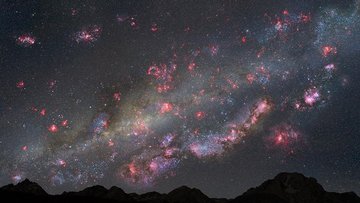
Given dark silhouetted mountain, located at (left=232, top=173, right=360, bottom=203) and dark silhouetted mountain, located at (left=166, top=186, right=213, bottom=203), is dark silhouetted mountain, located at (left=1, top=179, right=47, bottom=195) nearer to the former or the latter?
dark silhouetted mountain, located at (left=166, top=186, right=213, bottom=203)

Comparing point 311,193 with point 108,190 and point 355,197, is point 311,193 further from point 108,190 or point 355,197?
point 108,190

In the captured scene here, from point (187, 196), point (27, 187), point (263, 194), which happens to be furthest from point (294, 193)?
point (27, 187)

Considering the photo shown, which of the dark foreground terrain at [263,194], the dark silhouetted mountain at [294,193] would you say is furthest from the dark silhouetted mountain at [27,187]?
the dark silhouetted mountain at [294,193]

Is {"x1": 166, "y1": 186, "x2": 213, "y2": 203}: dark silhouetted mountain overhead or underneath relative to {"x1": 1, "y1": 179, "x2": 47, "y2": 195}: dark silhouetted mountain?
underneath

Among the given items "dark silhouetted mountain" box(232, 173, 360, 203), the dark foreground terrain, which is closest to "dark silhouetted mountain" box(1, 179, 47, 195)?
the dark foreground terrain

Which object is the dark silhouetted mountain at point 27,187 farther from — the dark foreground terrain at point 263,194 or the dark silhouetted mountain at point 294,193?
the dark silhouetted mountain at point 294,193

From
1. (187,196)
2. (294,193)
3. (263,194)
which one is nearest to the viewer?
(294,193)

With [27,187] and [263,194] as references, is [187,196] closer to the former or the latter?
[263,194]

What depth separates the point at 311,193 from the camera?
167 meters

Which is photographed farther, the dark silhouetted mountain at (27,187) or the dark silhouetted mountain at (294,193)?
the dark silhouetted mountain at (27,187)

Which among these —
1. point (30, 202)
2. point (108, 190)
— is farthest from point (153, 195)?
point (30, 202)

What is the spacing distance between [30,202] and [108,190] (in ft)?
288

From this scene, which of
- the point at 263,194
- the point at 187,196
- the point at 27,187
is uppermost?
the point at 27,187

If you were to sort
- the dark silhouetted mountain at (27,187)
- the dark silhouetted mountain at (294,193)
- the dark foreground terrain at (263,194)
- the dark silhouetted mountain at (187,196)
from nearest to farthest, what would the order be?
the dark foreground terrain at (263,194) < the dark silhouetted mountain at (294,193) < the dark silhouetted mountain at (27,187) < the dark silhouetted mountain at (187,196)
